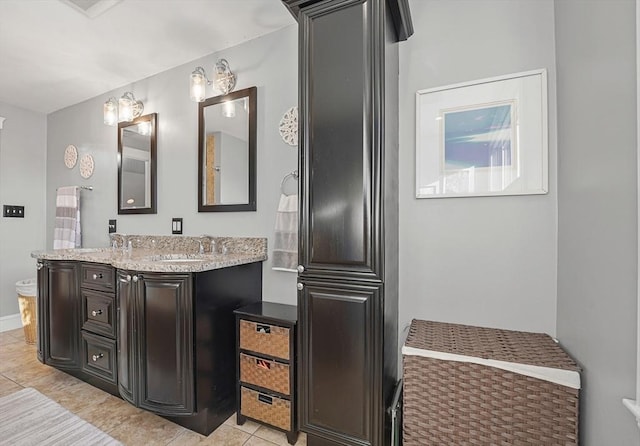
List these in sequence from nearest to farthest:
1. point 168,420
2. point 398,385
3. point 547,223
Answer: point 547,223
point 398,385
point 168,420

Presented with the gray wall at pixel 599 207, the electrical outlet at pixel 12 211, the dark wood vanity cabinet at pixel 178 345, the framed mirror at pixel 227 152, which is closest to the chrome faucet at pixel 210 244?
the framed mirror at pixel 227 152

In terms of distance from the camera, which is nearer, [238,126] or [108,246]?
[238,126]

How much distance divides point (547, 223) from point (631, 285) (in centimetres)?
65

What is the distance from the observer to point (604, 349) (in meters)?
0.97

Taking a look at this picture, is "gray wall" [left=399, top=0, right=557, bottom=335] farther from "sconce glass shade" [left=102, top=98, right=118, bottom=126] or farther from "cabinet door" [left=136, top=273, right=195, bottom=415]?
"sconce glass shade" [left=102, top=98, right=118, bottom=126]

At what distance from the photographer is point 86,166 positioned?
3211 millimetres

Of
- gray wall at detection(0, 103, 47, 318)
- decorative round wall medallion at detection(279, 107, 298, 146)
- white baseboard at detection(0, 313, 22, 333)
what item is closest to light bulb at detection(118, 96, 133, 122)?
gray wall at detection(0, 103, 47, 318)

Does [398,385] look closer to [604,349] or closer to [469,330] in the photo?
[469,330]

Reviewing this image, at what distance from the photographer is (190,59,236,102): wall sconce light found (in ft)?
7.37

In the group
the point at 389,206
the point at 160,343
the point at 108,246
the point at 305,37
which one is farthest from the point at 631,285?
the point at 108,246

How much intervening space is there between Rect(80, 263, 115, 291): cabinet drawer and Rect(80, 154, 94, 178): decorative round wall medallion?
5.16 ft

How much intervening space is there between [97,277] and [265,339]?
123cm

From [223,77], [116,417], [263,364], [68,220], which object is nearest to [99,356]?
[116,417]

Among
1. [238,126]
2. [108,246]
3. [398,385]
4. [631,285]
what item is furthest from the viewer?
[108,246]
